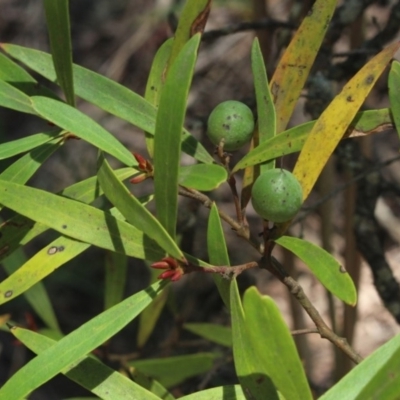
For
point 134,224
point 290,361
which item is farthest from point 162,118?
point 290,361

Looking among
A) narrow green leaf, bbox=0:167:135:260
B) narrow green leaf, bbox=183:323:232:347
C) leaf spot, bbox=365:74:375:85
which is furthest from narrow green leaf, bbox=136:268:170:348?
leaf spot, bbox=365:74:375:85

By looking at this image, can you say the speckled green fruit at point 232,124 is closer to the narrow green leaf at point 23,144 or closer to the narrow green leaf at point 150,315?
the narrow green leaf at point 23,144

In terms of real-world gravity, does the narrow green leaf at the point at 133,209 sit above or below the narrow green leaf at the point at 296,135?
below

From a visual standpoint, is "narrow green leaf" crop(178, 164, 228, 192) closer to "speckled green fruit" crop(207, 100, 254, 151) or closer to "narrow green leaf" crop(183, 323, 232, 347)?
"speckled green fruit" crop(207, 100, 254, 151)

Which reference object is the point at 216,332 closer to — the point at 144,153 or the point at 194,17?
the point at 194,17

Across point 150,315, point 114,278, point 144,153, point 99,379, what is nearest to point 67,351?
point 99,379

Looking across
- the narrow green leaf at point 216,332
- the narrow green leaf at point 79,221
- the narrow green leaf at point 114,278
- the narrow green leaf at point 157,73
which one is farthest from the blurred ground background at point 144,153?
the narrow green leaf at point 79,221
